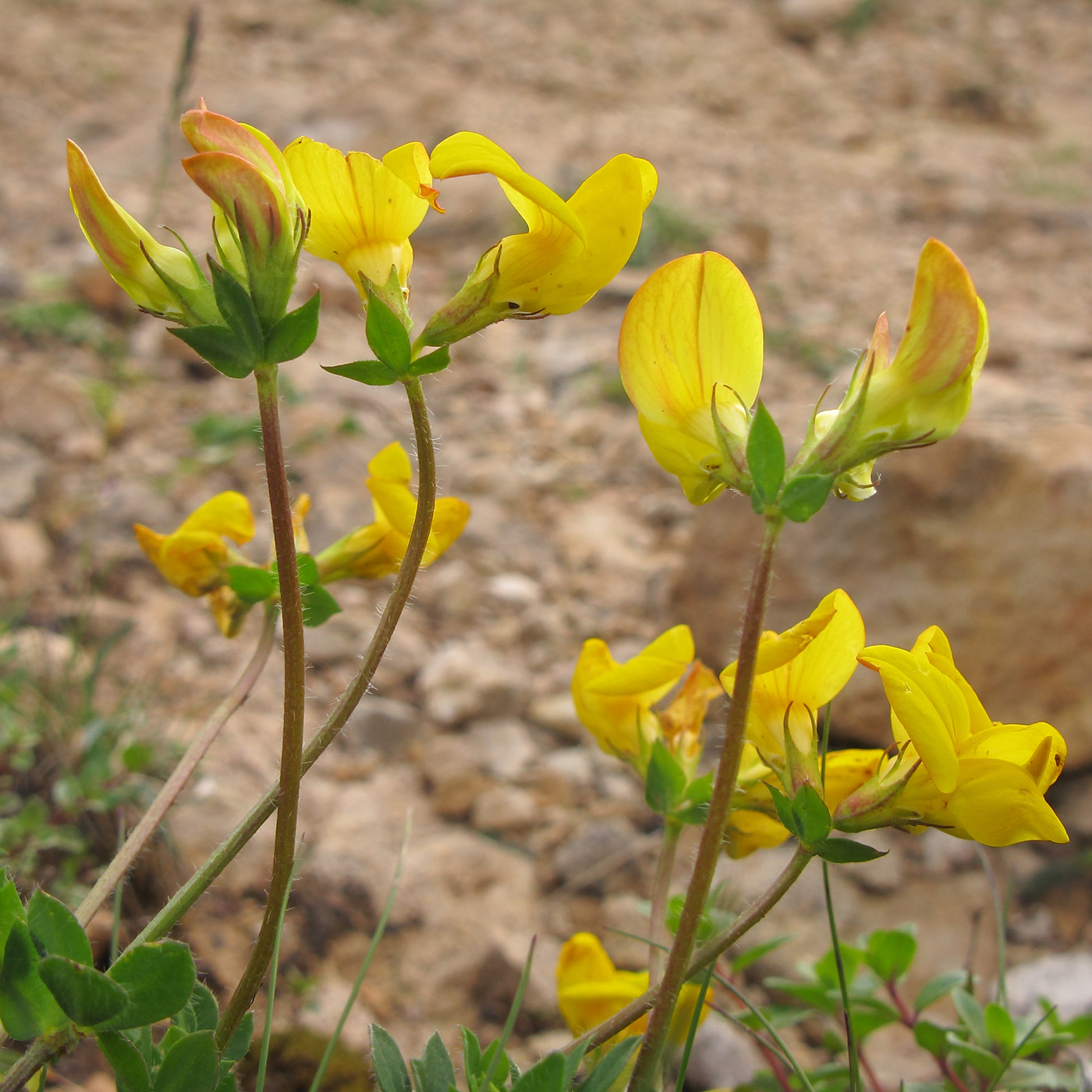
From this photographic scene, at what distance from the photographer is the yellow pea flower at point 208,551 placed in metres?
1.17

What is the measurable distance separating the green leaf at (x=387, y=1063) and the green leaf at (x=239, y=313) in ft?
1.99

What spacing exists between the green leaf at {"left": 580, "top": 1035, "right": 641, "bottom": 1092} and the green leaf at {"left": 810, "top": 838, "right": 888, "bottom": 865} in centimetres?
23

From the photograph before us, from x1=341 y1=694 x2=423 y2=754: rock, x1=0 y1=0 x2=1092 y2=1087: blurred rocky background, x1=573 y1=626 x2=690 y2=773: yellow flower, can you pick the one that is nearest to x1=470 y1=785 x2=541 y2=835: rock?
x1=0 y1=0 x2=1092 y2=1087: blurred rocky background

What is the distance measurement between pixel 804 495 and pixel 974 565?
1.93 meters

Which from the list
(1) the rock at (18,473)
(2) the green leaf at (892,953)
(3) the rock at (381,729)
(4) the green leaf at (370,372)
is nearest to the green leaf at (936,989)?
(2) the green leaf at (892,953)

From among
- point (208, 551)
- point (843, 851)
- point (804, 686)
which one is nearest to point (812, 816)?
point (843, 851)

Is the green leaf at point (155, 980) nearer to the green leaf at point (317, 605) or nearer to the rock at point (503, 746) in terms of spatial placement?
the green leaf at point (317, 605)

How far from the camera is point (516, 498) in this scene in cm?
363

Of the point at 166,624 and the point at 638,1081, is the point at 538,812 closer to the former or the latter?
the point at 166,624

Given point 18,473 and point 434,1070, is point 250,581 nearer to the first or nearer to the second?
point 434,1070

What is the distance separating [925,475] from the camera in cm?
255

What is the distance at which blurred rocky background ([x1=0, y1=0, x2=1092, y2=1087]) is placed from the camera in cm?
207

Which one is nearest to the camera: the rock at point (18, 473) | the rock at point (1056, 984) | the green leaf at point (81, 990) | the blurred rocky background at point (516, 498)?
the green leaf at point (81, 990)

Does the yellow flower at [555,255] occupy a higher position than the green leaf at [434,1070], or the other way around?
the yellow flower at [555,255]
